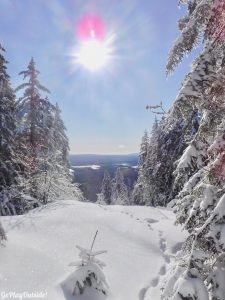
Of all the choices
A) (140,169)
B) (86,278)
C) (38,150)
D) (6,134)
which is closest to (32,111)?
(38,150)

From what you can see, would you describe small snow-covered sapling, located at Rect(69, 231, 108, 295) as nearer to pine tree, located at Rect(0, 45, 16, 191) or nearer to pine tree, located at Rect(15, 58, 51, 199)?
pine tree, located at Rect(0, 45, 16, 191)

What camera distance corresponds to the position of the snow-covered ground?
721cm

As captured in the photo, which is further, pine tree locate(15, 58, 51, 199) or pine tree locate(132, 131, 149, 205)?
pine tree locate(132, 131, 149, 205)

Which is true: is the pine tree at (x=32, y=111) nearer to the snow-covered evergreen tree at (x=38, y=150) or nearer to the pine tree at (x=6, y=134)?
the snow-covered evergreen tree at (x=38, y=150)

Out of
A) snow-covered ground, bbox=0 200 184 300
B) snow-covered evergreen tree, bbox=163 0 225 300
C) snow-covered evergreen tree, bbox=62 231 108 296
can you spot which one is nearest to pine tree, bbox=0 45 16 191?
snow-covered ground, bbox=0 200 184 300

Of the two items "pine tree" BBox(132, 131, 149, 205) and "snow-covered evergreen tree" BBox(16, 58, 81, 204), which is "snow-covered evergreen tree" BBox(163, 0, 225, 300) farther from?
"pine tree" BBox(132, 131, 149, 205)

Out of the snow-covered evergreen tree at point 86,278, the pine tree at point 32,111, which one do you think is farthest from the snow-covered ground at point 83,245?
the pine tree at point 32,111

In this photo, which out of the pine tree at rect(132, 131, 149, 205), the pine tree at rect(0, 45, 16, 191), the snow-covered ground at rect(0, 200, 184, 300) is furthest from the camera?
the pine tree at rect(132, 131, 149, 205)

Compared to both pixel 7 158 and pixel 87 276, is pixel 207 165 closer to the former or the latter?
pixel 87 276

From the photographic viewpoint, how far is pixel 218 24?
5008 millimetres

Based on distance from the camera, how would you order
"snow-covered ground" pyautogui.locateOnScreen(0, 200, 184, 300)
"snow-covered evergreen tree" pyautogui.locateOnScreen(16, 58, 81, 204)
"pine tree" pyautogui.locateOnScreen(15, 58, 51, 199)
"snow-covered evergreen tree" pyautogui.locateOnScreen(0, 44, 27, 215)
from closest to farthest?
"snow-covered ground" pyautogui.locateOnScreen(0, 200, 184, 300) < "snow-covered evergreen tree" pyautogui.locateOnScreen(0, 44, 27, 215) < "snow-covered evergreen tree" pyautogui.locateOnScreen(16, 58, 81, 204) < "pine tree" pyautogui.locateOnScreen(15, 58, 51, 199)

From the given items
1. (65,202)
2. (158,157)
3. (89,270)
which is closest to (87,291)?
(89,270)

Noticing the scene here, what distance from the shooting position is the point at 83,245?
32.4 feet

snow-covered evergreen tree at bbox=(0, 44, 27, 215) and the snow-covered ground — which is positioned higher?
snow-covered evergreen tree at bbox=(0, 44, 27, 215)
